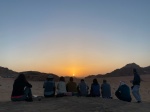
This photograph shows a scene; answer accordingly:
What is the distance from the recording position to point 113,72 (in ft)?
358

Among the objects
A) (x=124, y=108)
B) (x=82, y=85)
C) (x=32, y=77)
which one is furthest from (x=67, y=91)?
(x=32, y=77)

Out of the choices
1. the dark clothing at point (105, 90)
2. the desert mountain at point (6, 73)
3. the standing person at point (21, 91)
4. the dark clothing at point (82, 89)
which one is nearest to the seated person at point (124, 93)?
the dark clothing at point (105, 90)

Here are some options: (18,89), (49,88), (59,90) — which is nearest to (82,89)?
(59,90)

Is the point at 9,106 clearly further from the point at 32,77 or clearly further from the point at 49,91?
the point at 32,77

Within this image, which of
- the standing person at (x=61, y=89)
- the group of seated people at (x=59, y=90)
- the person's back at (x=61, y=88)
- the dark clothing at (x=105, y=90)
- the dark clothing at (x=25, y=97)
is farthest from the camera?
the dark clothing at (x=105, y=90)

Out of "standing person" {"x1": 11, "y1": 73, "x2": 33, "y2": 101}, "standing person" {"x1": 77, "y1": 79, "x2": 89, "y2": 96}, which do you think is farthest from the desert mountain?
"standing person" {"x1": 11, "y1": 73, "x2": 33, "y2": 101}

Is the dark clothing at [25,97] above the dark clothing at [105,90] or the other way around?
the other way around

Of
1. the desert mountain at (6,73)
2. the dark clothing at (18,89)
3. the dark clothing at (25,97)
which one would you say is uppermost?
the desert mountain at (6,73)

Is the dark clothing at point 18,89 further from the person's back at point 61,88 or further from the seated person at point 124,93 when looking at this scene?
the seated person at point 124,93

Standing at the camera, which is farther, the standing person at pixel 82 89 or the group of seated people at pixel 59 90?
the standing person at pixel 82 89

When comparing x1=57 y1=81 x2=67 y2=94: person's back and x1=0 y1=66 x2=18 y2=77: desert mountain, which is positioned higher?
x1=0 y1=66 x2=18 y2=77: desert mountain

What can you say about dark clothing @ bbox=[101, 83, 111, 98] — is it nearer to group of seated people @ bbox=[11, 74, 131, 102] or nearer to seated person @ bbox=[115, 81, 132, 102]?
group of seated people @ bbox=[11, 74, 131, 102]

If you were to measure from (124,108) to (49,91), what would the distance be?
501 cm

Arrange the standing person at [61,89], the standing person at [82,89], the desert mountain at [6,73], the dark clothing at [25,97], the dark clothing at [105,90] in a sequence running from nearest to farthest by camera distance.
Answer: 1. the dark clothing at [25,97]
2. the standing person at [61,89]
3. the dark clothing at [105,90]
4. the standing person at [82,89]
5. the desert mountain at [6,73]
